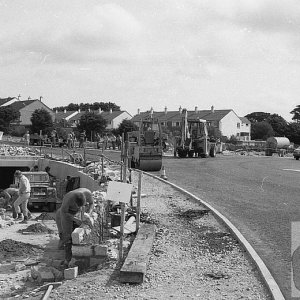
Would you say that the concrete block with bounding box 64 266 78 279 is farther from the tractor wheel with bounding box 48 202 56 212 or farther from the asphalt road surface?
the tractor wheel with bounding box 48 202 56 212

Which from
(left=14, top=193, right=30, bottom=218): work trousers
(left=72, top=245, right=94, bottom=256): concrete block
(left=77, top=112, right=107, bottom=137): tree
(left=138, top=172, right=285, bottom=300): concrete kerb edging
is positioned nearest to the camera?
(left=138, top=172, right=285, bottom=300): concrete kerb edging

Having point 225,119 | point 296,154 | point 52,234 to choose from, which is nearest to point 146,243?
point 52,234

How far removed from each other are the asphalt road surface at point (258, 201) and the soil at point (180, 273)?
0.44 m

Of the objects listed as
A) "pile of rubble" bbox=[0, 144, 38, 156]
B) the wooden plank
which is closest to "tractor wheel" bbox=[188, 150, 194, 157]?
"pile of rubble" bbox=[0, 144, 38, 156]

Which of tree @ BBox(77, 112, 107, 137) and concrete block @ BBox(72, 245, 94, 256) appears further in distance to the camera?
tree @ BBox(77, 112, 107, 137)

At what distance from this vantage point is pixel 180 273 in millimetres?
7934

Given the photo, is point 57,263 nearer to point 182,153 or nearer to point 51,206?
point 51,206

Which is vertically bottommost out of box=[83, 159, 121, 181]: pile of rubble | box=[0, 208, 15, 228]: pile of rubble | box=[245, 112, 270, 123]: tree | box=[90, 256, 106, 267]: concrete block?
box=[0, 208, 15, 228]: pile of rubble

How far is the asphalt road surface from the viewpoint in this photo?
29.3ft

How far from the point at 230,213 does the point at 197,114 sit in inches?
3122

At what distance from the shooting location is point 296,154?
126 ft

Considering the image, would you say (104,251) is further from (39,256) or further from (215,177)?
(215,177)

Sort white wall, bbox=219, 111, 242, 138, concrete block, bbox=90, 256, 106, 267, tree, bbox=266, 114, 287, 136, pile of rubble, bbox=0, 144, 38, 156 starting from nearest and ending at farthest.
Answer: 1. concrete block, bbox=90, 256, 106, 267
2. pile of rubble, bbox=0, 144, 38, 156
3. white wall, bbox=219, 111, 242, 138
4. tree, bbox=266, 114, 287, 136

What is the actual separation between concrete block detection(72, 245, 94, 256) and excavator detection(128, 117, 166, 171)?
1414 centimetres
